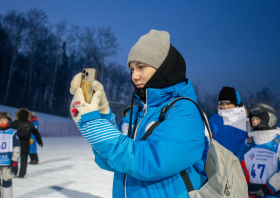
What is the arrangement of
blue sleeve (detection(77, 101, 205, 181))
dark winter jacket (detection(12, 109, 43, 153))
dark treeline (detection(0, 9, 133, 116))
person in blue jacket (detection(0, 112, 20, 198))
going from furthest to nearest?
dark treeline (detection(0, 9, 133, 116)) < dark winter jacket (detection(12, 109, 43, 153)) < person in blue jacket (detection(0, 112, 20, 198)) < blue sleeve (detection(77, 101, 205, 181))

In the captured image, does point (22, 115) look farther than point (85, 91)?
Yes

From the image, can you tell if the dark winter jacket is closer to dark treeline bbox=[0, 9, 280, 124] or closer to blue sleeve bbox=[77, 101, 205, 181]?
blue sleeve bbox=[77, 101, 205, 181]

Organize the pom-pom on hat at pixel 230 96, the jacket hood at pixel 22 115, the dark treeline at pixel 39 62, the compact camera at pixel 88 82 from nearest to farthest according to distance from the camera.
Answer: the compact camera at pixel 88 82 < the pom-pom on hat at pixel 230 96 < the jacket hood at pixel 22 115 < the dark treeline at pixel 39 62

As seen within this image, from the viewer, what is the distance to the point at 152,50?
4.14 feet

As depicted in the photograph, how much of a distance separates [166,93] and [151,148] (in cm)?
32

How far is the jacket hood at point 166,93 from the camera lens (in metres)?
1.20

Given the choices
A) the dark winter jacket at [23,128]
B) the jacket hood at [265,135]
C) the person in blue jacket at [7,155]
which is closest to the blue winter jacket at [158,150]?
the jacket hood at [265,135]

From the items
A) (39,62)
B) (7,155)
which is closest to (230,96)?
(7,155)

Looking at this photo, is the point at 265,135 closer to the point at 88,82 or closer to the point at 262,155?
the point at 262,155

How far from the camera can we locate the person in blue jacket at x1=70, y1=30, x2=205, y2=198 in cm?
101

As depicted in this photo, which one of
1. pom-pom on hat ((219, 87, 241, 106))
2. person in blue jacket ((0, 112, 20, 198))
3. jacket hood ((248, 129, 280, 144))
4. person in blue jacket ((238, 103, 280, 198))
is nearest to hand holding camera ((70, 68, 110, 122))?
person in blue jacket ((238, 103, 280, 198))

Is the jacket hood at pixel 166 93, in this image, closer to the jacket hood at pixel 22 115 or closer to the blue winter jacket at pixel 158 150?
the blue winter jacket at pixel 158 150

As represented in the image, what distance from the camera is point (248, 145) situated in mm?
2957

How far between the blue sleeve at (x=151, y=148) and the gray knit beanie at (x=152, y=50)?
0.34 m
